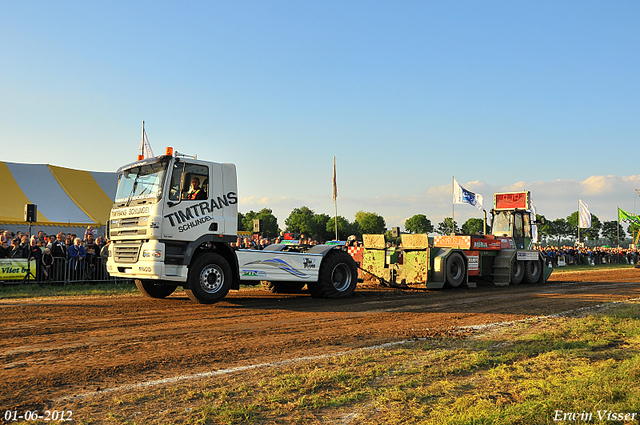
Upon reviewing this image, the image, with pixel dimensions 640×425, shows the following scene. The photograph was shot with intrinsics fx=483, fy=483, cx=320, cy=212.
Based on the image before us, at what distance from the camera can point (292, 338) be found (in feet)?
24.5

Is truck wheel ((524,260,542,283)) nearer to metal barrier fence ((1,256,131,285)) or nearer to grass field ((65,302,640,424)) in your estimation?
grass field ((65,302,640,424))

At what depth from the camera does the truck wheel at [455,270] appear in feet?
54.0

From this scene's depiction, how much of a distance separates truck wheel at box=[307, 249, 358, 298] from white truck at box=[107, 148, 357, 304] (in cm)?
130

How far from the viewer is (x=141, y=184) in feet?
34.9

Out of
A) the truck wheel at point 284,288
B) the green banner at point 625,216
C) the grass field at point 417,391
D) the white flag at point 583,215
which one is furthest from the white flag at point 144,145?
the green banner at point 625,216

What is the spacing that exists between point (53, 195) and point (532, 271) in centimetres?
2570

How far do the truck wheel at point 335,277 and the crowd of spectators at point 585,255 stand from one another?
2822cm

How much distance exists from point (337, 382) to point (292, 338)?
8.12 feet

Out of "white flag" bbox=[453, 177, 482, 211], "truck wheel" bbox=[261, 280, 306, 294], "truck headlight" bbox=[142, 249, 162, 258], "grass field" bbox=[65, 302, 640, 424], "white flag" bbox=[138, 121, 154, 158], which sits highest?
"white flag" bbox=[138, 121, 154, 158]

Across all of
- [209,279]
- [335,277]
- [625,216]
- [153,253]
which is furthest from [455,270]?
[625,216]

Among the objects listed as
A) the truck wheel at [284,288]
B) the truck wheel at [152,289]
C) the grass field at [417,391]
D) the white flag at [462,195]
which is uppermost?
the white flag at [462,195]

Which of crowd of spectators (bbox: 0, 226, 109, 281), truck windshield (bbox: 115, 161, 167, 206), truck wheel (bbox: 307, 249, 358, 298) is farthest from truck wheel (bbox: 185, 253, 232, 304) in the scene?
crowd of spectators (bbox: 0, 226, 109, 281)

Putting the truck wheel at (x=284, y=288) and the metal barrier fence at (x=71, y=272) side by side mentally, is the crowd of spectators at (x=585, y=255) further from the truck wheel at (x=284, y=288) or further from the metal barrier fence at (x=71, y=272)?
the metal barrier fence at (x=71, y=272)

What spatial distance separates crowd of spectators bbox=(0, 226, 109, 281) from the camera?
48.1ft
